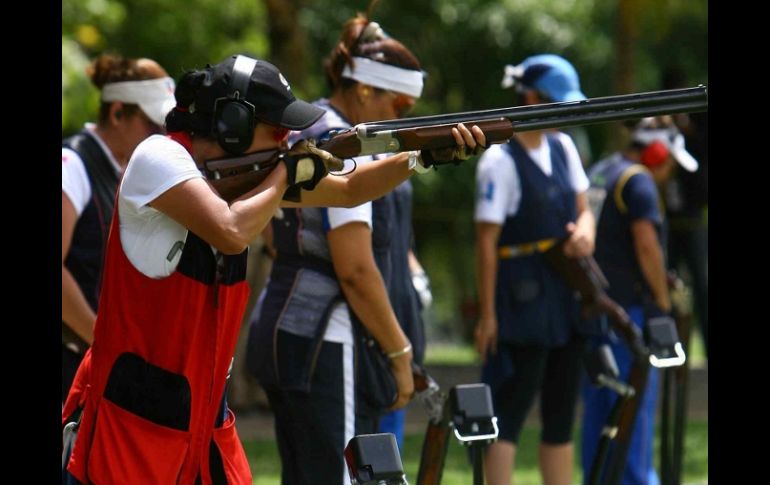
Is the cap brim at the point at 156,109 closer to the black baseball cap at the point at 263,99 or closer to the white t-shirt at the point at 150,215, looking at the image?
the black baseball cap at the point at 263,99

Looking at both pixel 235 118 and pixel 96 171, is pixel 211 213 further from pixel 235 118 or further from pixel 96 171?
pixel 96 171

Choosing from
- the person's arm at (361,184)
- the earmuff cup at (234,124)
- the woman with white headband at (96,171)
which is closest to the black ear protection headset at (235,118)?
the earmuff cup at (234,124)

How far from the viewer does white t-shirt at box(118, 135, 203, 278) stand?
11.8 ft

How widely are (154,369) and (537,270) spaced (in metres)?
3.37

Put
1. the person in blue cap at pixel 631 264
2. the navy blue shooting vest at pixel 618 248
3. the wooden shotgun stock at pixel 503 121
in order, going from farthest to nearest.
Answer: the navy blue shooting vest at pixel 618 248 < the person in blue cap at pixel 631 264 < the wooden shotgun stock at pixel 503 121

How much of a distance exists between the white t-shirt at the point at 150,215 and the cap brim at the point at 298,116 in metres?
0.28

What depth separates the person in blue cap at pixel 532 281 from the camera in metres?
6.62

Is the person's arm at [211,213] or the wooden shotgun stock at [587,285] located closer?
the person's arm at [211,213]

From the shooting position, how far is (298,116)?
377 centimetres

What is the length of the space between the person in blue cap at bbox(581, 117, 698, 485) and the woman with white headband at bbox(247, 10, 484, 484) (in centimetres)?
229

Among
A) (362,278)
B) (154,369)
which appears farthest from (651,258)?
(154,369)
